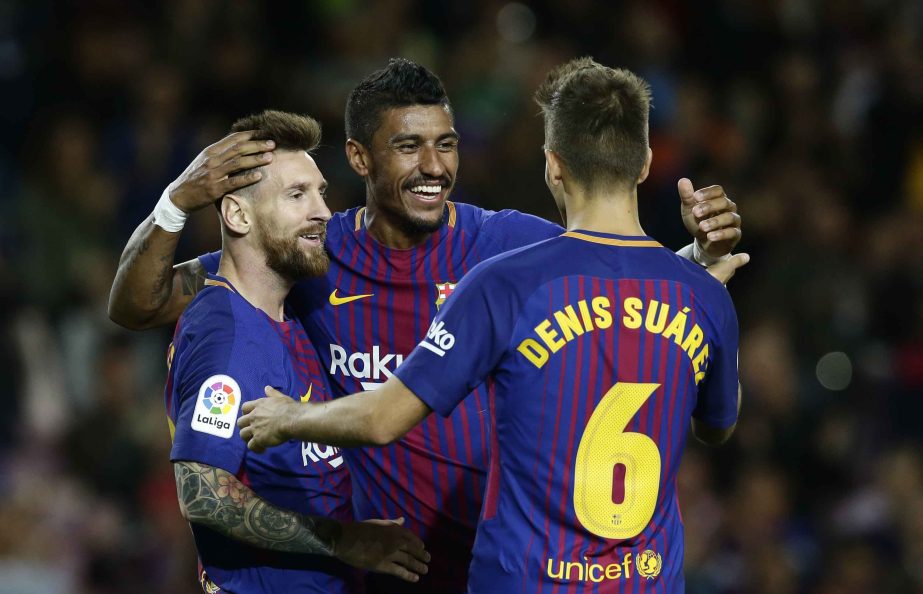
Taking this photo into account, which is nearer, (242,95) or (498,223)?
(498,223)

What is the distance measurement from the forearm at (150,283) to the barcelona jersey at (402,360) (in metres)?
0.42

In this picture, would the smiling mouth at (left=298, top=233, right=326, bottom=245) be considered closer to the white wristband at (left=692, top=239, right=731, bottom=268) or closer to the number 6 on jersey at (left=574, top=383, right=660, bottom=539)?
the white wristband at (left=692, top=239, right=731, bottom=268)

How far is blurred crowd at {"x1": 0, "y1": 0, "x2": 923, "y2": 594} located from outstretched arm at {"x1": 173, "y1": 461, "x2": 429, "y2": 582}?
4.35 metres

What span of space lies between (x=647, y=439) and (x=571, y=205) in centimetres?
70

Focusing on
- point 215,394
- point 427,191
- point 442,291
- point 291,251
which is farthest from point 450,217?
point 215,394

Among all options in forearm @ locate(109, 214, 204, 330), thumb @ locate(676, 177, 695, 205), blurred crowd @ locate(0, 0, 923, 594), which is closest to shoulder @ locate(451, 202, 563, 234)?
thumb @ locate(676, 177, 695, 205)

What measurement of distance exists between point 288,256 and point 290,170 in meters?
0.31

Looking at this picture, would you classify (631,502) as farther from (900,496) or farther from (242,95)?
(242,95)

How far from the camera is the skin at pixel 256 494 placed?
4.24 m

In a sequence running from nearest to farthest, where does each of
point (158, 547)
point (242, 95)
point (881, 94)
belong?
point (158, 547) < point (242, 95) < point (881, 94)

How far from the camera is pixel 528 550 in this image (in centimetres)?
383

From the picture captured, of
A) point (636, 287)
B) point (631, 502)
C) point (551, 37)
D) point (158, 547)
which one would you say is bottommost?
point (158, 547)

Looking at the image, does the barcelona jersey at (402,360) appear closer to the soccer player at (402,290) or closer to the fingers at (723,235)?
the soccer player at (402,290)

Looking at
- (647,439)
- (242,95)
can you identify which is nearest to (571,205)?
(647,439)
